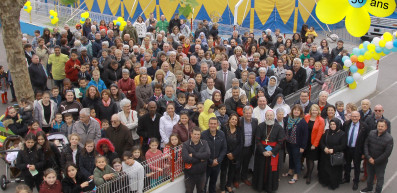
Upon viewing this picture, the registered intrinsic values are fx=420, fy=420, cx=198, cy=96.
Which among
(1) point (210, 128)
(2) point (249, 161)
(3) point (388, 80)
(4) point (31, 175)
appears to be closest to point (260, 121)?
(2) point (249, 161)

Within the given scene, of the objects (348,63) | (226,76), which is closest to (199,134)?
(226,76)

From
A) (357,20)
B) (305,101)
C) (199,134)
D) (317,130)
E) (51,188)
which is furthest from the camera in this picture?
(305,101)

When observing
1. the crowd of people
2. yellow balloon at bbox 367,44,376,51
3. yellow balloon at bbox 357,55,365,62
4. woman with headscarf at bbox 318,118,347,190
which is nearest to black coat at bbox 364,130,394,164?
the crowd of people

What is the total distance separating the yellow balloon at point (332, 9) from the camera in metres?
5.06

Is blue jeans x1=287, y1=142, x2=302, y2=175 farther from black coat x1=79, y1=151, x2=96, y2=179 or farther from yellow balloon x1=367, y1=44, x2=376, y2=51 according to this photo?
yellow balloon x1=367, y1=44, x2=376, y2=51

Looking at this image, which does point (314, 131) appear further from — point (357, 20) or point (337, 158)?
point (357, 20)

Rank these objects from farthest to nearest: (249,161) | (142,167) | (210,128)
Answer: (249,161) < (210,128) < (142,167)

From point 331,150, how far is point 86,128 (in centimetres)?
426

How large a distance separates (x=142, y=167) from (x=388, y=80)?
10.7 m

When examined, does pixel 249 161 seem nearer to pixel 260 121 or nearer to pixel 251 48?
pixel 260 121

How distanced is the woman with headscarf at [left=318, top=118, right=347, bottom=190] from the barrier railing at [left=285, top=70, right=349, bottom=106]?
192 centimetres

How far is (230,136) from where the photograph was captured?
7141mm

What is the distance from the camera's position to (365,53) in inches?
422

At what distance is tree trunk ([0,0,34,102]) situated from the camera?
309 inches
